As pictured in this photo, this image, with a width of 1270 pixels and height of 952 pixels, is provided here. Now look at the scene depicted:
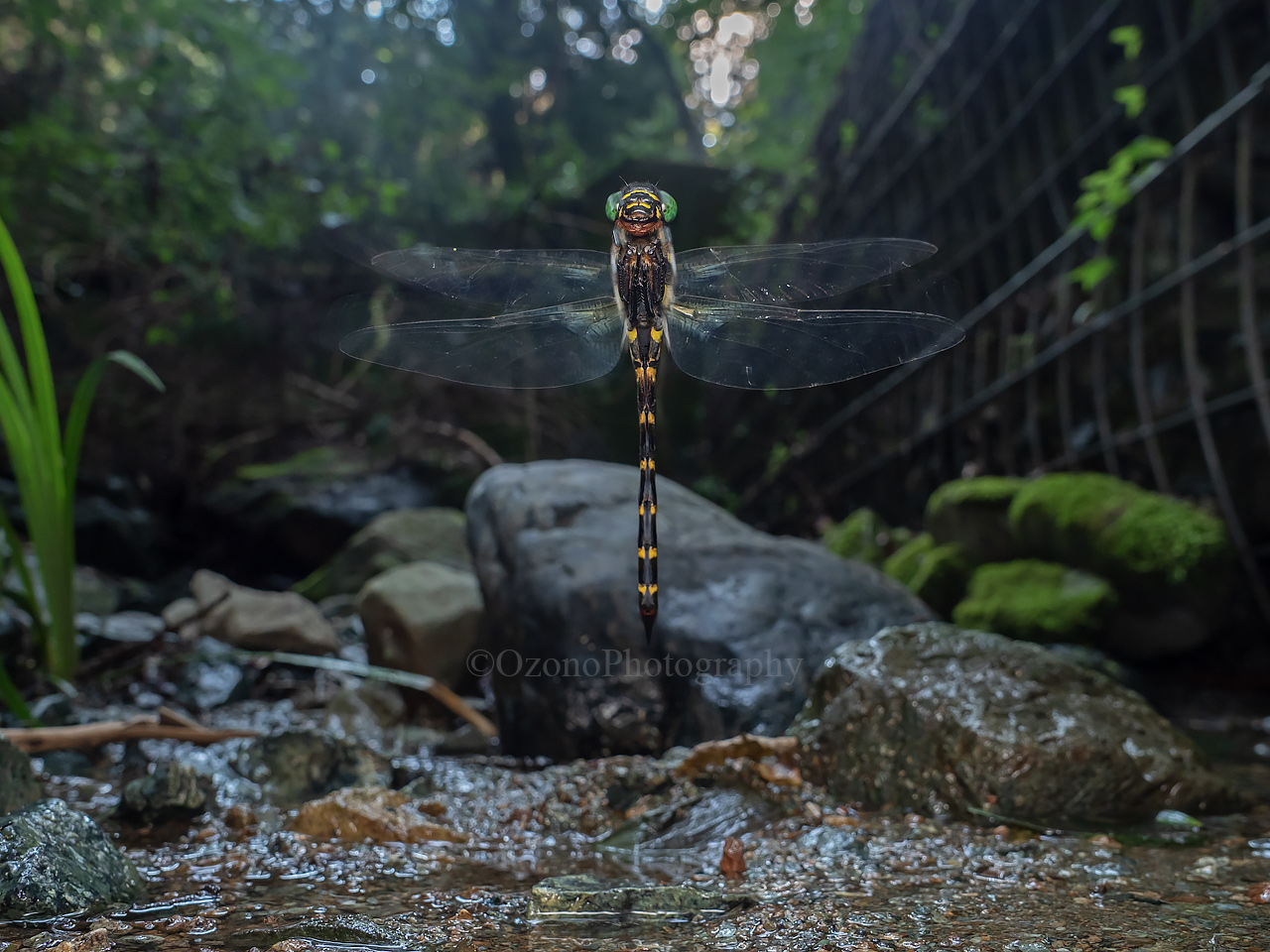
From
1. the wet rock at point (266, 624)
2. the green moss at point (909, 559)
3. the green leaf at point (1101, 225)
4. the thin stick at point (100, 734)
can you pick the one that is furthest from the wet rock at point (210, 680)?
the green leaf at point (1101, 225)

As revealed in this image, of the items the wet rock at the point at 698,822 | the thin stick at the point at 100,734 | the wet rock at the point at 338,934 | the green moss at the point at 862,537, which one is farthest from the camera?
the green moss at the point at 862,537

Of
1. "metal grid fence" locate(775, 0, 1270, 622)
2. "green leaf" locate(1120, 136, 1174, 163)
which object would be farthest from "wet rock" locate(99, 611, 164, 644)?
"green leaf" locate(1120, 136, 1174, 163)

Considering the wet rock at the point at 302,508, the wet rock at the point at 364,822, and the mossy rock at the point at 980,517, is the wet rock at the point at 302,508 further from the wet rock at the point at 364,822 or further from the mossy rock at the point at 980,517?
the wet rock at the point at 364,822

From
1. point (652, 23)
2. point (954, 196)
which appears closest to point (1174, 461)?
point (954, 196)

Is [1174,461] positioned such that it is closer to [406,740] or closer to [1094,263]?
[1094,263]

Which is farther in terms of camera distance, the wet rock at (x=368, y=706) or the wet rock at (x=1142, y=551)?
the wet rock at (x=368, y=706)
